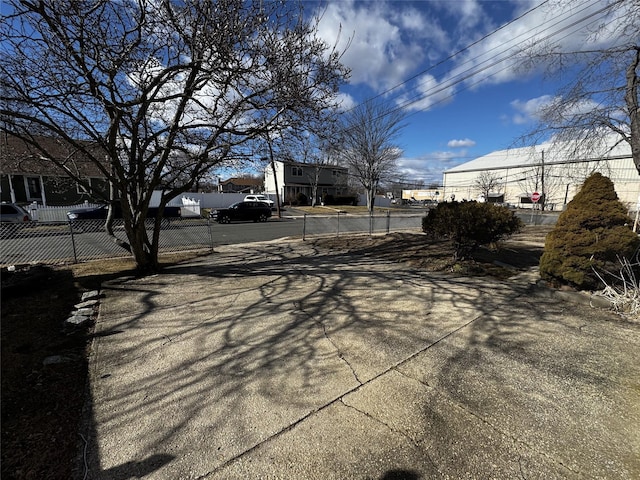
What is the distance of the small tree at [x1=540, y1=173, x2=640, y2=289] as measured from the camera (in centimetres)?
479

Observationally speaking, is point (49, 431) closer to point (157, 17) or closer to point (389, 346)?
point (389, 346)

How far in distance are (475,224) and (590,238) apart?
2.09 metres

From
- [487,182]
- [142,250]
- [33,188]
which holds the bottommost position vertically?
[142,250]

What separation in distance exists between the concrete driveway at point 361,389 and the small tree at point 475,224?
222 centimetres

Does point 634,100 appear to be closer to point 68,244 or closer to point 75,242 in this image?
point 75,242

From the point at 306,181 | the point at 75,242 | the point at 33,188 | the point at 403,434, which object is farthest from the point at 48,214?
the point at 306,181

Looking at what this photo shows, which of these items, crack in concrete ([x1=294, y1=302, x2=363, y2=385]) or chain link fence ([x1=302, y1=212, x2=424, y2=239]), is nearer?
crack in concrete ([x1=294, y1=302, x2=363, y2=385])

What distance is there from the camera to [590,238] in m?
4.91

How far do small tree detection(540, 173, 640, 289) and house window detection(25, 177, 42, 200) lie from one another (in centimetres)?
3419

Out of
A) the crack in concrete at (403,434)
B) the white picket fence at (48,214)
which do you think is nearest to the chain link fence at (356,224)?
the crack in concrete at (403,434)

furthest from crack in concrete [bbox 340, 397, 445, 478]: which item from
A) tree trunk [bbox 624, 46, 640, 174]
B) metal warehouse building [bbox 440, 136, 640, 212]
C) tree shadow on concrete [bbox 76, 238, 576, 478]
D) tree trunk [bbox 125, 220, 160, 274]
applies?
metal warehouse building [bbox 440, 136, 640, 212]

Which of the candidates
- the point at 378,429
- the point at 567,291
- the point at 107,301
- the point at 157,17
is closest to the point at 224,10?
the point at 157,17

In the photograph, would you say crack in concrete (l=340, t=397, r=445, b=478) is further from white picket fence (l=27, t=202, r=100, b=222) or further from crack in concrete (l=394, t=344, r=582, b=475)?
white picket fence (l=27, t=202, r=100, b=222)

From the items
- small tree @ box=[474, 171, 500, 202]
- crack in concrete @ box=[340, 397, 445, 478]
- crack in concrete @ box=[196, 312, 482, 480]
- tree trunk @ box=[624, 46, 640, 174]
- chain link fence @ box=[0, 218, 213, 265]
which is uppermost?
small tree @ box=[474, 171, 500, 202]
